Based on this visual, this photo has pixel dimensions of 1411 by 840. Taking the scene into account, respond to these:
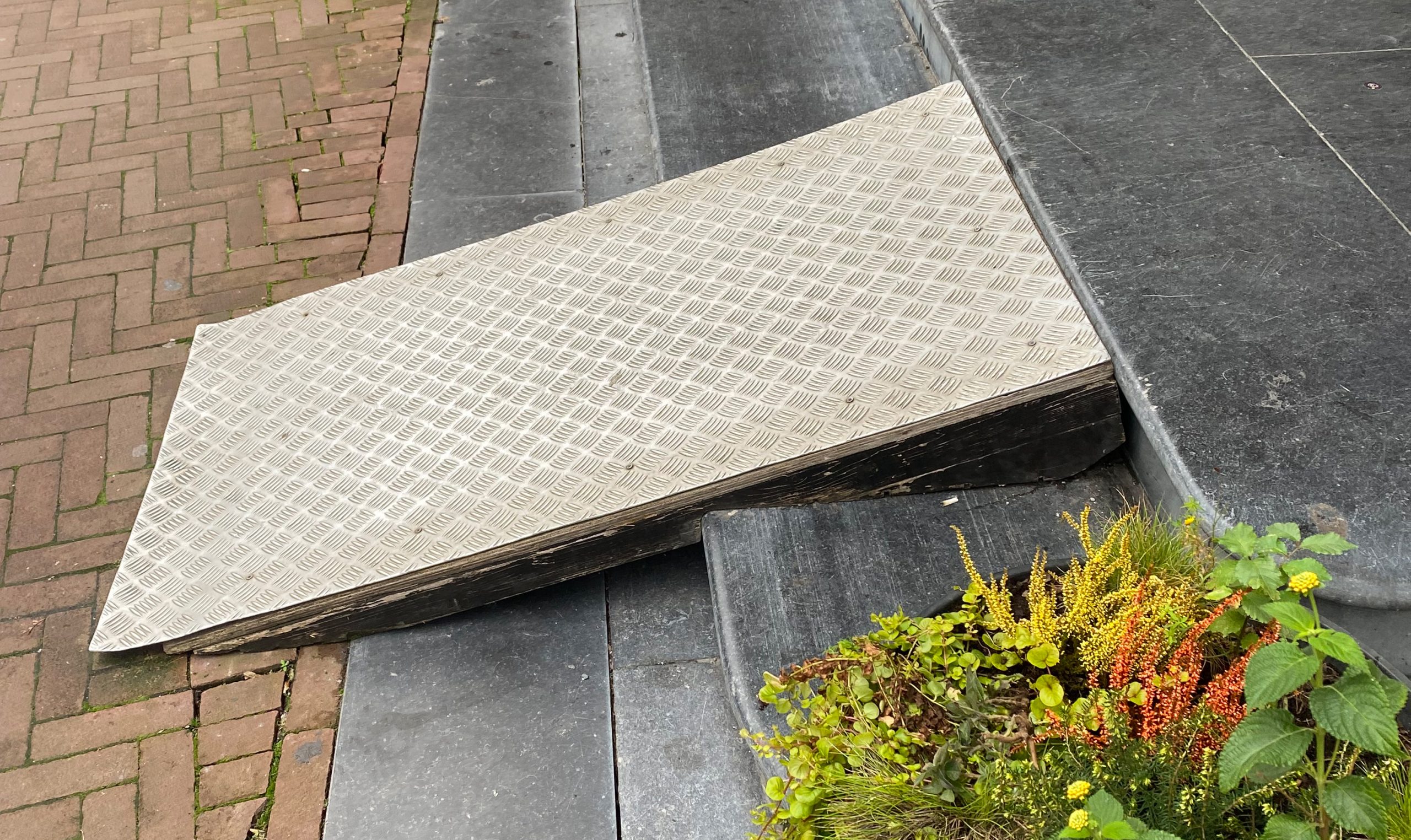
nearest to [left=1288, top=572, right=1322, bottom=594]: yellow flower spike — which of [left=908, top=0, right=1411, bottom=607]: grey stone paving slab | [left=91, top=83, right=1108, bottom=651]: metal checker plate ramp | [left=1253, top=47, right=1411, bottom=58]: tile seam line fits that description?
[left=908, top=0, right=1411, bottom=607]: grey stone paving slab

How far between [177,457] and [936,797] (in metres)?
2.28

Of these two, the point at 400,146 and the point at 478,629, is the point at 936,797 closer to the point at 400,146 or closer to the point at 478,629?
the point at 478,629

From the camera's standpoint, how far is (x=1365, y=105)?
3297mm

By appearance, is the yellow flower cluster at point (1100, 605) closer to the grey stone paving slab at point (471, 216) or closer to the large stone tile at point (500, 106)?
the grey stone paving slab at point (471, 216)

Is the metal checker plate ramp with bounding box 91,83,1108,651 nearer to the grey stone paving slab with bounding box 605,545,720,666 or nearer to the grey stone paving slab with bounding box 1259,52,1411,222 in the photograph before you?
the grey stone paving slab with bounding box 605,545,720,666

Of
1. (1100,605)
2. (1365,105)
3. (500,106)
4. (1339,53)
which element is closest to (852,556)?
(1100,605)

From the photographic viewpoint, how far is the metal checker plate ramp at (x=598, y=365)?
266cm

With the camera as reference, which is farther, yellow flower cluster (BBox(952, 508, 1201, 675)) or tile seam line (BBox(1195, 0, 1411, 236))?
tile seam line (BBox(1195, 0, 1411, 236))

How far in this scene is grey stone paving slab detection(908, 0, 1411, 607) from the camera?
233 cm

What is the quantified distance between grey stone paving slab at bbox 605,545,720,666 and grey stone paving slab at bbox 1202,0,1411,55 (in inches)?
101

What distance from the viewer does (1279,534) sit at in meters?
1.93

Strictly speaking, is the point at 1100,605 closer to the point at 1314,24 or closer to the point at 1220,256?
the point at 1220,256

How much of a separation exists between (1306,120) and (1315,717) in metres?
2.22

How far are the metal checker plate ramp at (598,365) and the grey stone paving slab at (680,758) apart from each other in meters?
0.45
